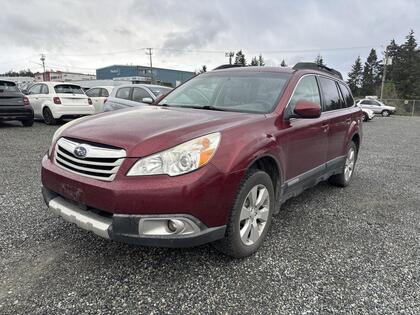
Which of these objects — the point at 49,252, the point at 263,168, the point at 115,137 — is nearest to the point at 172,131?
the point at 115,137

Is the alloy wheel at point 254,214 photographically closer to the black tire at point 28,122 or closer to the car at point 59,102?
the car at point 59,102

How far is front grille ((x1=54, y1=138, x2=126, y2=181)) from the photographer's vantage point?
2.36 metres

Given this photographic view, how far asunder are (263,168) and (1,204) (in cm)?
315

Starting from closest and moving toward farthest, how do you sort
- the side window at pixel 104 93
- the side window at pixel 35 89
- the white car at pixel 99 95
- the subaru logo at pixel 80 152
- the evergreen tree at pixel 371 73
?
the subaru logo at pixel 80 152 → the side window at pixel 35 89 → the white car at pixel 99 95 → the side window at pixel 104 93 → the evergreen tree at pixel 371 73

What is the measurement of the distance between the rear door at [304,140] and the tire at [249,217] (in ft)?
1.47

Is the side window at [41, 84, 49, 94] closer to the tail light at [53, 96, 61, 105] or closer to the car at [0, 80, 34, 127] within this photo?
the tail light at [53, 96, 61, 105]

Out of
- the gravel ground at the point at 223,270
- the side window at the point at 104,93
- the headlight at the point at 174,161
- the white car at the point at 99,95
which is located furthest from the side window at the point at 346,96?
the side window at the point at 104,93

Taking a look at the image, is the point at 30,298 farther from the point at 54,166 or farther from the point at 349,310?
the point at 349,310

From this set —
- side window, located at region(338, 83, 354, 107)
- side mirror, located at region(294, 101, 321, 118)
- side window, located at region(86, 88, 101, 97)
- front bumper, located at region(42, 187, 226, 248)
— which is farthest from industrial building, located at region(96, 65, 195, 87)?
front bumper, located at region(42, 187, 226, 248)

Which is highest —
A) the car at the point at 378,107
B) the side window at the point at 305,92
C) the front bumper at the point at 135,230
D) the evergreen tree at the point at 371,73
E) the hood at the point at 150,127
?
the evergreen tree at the point at 371,73

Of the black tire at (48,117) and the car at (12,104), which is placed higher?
the car at (12,104)

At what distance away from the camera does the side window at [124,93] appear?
9.31 meters

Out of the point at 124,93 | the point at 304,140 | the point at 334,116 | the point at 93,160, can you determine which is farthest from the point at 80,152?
the point at 124,93

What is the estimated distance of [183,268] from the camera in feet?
8.95
